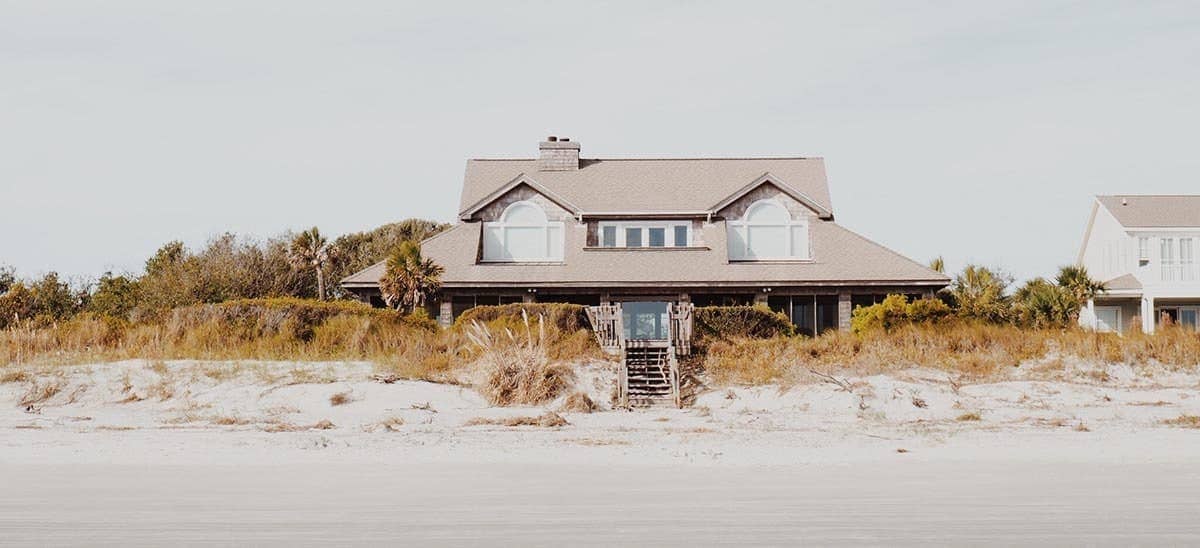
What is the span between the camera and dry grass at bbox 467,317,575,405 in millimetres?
21438

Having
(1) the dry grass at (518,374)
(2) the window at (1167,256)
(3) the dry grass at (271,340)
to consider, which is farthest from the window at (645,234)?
(2) the window at (1167,256)

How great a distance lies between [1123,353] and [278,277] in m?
33.9

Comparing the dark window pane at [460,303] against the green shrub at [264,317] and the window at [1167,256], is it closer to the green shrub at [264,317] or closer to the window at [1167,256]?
the green shrub at [264,317]

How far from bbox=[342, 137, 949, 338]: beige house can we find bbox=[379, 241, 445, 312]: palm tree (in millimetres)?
2985

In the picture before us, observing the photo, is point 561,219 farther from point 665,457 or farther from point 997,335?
point 665,457

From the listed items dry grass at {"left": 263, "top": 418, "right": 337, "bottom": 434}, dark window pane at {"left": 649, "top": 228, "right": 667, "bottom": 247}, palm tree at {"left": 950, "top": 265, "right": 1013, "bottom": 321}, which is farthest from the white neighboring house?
dry grass at {"left": 263, "top": 418, "right": 337, "bottom": 434}

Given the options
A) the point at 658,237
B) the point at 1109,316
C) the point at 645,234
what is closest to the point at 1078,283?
the point at 1109,316

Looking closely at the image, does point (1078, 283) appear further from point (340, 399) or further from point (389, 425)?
point (389, 425)

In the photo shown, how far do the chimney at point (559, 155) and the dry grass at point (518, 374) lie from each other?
63.7 ft

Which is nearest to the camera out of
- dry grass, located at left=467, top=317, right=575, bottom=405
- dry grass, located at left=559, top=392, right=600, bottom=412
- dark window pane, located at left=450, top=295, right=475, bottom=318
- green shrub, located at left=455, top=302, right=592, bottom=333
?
dry grass, located at left=559, top=392, right=600, bottom=412

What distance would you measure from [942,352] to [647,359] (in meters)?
6.60

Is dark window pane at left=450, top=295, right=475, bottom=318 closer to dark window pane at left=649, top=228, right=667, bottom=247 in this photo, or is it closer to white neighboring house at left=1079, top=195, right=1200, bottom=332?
dark window pane at left=649, top=228, right=667, bottom=247

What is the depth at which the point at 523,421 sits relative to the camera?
18.9 meters

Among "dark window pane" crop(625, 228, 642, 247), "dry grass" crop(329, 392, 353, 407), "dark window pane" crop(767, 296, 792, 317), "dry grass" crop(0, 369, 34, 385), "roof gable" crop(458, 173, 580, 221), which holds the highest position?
"roof gable" crop(458, 173, 580, 221)
